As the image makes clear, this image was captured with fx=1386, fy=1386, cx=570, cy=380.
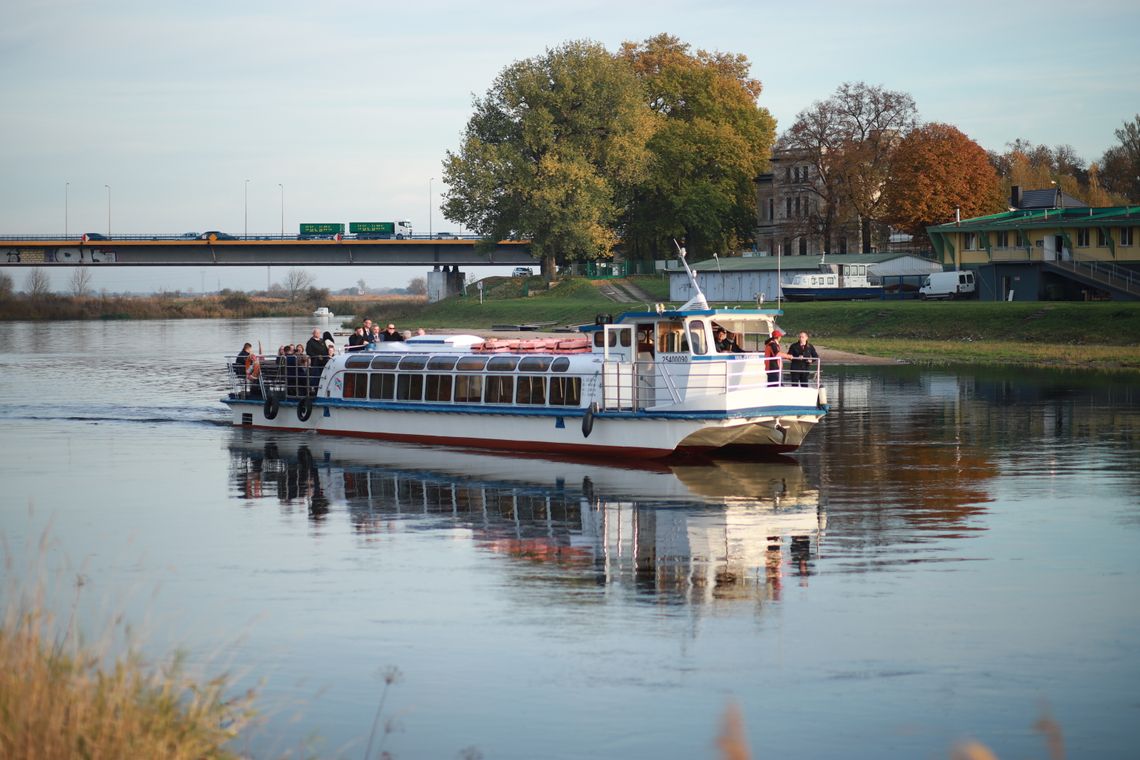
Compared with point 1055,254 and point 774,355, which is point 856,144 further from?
point 774,355

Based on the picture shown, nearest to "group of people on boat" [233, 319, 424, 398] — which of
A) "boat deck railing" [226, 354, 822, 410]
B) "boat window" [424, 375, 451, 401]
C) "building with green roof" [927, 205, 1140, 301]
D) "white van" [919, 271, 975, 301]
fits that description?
"boat window" [424, 375, 451, 401]

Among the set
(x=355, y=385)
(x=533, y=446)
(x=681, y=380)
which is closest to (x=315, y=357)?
(x=355, y=385)

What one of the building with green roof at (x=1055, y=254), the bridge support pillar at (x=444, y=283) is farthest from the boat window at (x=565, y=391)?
the bridge support pillar at (x=444, y=283)

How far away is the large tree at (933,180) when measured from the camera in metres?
107

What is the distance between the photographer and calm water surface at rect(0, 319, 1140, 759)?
1389cm

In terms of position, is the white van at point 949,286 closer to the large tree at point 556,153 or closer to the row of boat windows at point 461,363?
the large tree at point 556,153

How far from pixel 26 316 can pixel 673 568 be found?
169261 millimetres

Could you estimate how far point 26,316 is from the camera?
573 ft

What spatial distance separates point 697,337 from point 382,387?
11.0m

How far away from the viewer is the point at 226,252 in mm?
148875

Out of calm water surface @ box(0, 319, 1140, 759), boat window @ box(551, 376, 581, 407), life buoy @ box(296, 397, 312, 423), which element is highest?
boat window @ box(551, 376, 581, 407)

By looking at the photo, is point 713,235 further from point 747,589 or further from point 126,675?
point 126,675

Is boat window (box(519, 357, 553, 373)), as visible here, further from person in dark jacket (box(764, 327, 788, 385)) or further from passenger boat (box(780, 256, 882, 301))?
passenger boat (box(780, 256, 882, 301))

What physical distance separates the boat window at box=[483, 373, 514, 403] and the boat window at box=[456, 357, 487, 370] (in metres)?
0.54
